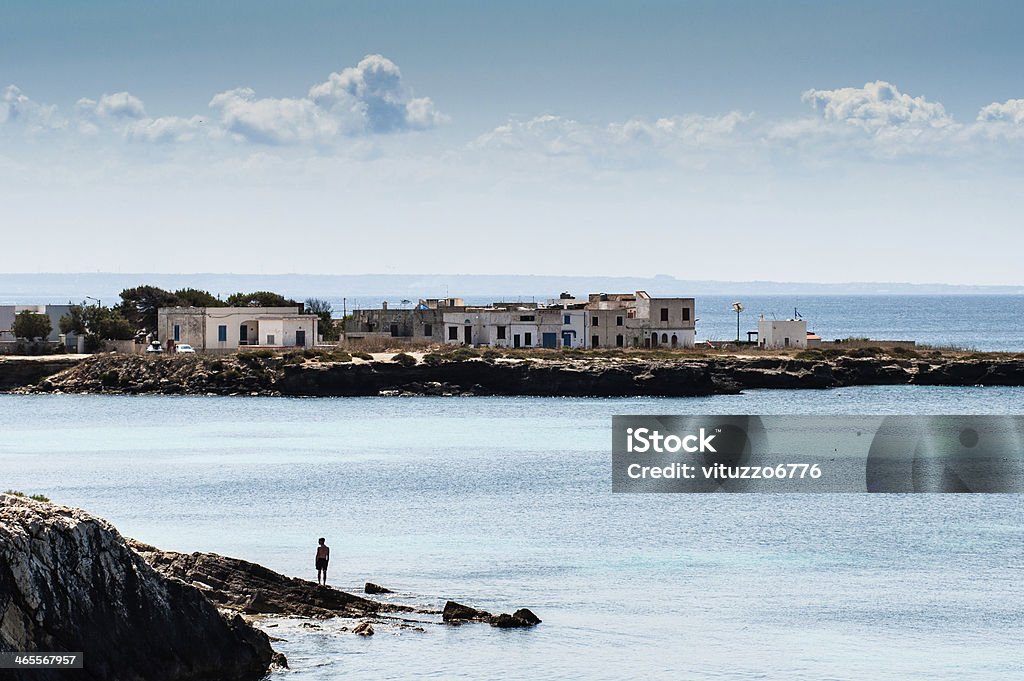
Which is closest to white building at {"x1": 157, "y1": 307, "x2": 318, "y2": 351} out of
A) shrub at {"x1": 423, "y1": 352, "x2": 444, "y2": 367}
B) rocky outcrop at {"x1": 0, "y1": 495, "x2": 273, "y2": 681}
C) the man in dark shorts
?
shrub at {"x1": 423, "y1": 352, "x2": 444, "y2": 367}

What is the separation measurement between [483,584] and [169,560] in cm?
832

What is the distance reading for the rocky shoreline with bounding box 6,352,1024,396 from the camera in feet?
344

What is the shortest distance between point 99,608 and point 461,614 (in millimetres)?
9568

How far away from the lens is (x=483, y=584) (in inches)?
1476

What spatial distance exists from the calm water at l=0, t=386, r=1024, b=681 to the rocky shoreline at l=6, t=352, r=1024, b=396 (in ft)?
65.3

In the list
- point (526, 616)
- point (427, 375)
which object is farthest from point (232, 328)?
point (526, 616)

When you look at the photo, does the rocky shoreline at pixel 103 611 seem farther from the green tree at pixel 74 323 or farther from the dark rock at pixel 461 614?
the green tree at pixel 74 323

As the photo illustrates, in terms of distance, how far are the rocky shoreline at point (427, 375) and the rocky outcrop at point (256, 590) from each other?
70635 millimetres

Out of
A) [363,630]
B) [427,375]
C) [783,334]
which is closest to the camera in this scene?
[363,630]

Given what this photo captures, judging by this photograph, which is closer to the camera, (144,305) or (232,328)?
(232,328)

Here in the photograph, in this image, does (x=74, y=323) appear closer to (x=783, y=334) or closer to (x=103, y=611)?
(x=783, y=334)

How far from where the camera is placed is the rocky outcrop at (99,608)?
78.2 ft

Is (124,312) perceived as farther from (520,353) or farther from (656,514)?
(656,514)

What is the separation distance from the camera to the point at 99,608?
81.6ft
